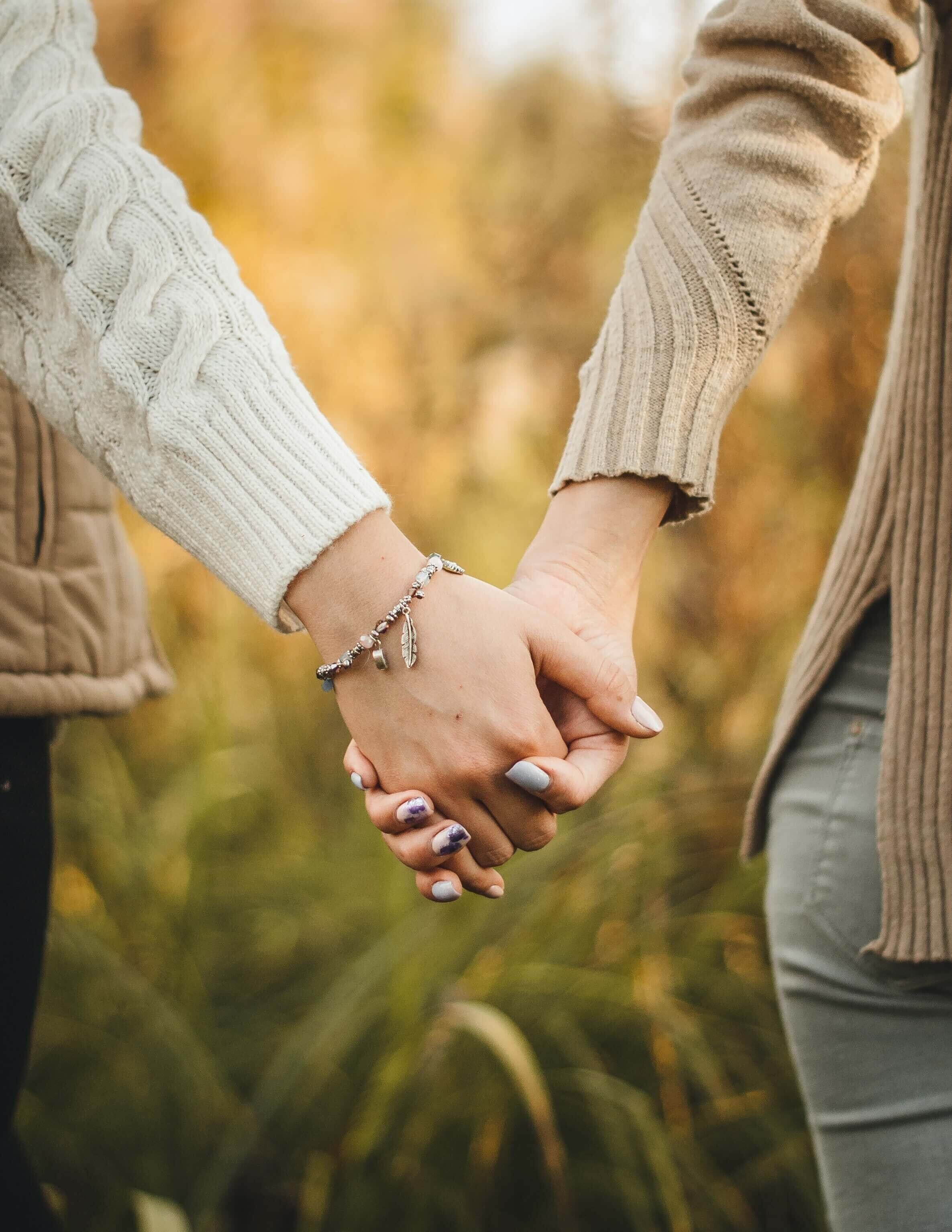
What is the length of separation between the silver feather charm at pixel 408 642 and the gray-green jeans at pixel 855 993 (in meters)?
0.45

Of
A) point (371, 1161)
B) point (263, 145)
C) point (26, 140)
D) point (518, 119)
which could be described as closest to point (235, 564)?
point (26, 140)

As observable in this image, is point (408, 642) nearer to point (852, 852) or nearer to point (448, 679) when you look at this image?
point (448, 679)

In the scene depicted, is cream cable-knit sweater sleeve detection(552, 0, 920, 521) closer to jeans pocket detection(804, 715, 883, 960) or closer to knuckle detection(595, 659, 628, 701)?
knuckle detection(595, 659, 628, 701)

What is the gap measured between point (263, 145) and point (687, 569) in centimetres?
249

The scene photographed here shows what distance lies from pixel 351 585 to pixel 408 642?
7 centimetres

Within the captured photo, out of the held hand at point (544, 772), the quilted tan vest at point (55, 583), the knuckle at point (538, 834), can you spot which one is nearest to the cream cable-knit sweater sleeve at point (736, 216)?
the held hand at point (544, 772)

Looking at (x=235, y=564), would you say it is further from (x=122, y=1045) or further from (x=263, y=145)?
(x=263, y=145)

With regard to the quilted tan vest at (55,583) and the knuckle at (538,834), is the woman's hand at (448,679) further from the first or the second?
the quilted tan vest at (55,583)

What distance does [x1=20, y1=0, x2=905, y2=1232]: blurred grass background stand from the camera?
1714mm

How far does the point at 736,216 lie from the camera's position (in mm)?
926

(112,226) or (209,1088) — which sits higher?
(112,226)

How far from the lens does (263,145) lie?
3752 mm

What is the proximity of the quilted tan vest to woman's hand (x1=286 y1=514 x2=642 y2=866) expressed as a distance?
0.29 metres

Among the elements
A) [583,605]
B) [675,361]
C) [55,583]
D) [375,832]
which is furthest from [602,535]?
[375,832]
